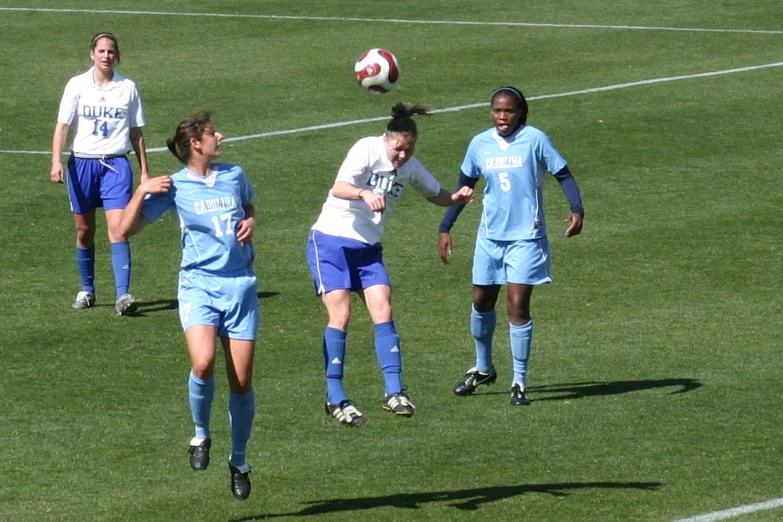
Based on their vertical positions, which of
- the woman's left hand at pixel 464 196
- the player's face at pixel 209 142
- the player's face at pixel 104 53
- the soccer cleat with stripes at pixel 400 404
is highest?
the player's face at pixel 104 53

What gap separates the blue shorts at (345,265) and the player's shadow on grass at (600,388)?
82.1 inches

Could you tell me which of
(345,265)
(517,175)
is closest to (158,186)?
(345,265)

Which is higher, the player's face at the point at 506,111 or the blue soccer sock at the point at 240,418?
the player's face at the point at 506,111

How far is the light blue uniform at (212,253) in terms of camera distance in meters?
9.07

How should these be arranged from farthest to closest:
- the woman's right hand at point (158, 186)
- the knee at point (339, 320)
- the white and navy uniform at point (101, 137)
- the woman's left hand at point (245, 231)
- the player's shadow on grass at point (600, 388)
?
the white and navy uniform at point (101, 137) < the player's shadow on grass at point (600, 388) < the knee at point (339, 320) < the woman's left hand at point (245, 231) < the woman's right hand at point (158, 186)

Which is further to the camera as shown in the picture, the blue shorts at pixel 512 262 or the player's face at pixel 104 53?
the player's face at pixel 104 53

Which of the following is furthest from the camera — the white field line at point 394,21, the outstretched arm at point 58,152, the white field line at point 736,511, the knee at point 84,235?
the white field line at point 394,21

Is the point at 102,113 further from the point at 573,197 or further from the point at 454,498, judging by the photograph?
the point at 454,498

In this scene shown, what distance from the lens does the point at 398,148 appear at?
10156 mm

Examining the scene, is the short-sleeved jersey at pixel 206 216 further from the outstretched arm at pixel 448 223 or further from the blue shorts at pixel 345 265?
the outstretched arm at pixel 448 223

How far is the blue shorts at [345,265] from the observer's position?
1033 centimetres

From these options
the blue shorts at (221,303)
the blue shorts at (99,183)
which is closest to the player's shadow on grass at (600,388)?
the blue shorts at (221,303)

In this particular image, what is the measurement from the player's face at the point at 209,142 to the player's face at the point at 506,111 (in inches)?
112

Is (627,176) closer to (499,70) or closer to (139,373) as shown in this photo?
(499,70)
